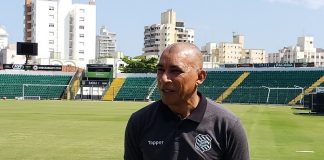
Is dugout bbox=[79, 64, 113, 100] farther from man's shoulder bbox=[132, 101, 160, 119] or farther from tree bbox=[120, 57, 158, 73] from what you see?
man's shoulder bbox=[132, 101, 160, 119]

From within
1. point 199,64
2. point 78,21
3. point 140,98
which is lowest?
point 140,98

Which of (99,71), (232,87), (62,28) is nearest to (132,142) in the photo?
(232,87)

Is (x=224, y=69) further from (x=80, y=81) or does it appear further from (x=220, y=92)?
(x=80, y=81)

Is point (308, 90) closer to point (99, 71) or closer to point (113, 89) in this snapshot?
point (113, 89)

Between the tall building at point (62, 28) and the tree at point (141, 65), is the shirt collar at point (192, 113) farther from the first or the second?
the tall building at point (62, 28)

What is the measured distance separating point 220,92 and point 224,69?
8655 millimetres

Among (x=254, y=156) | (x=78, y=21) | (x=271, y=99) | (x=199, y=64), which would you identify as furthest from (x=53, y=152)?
(x=78, y=21)

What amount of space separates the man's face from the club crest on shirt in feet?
0.83

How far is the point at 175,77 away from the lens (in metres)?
3.38

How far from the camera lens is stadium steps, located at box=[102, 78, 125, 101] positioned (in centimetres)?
9119

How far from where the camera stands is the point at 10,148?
52.5 ft

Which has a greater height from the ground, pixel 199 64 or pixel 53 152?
pixel 199 64

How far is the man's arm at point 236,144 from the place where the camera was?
3.52 m

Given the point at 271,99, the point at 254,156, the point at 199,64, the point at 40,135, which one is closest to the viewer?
the point at 199,64
